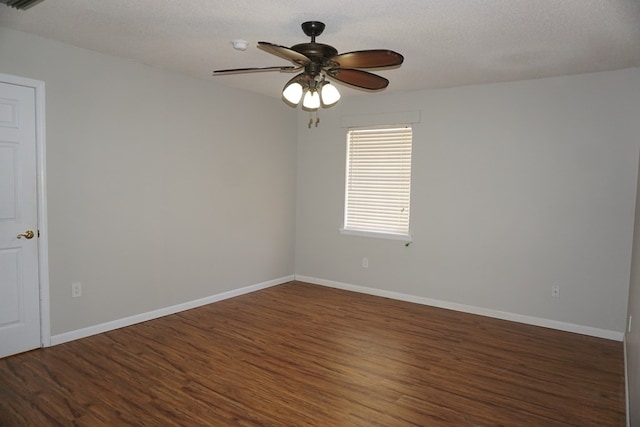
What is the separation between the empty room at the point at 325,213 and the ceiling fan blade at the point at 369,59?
0.02 meters

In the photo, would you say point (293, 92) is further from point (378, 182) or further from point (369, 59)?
point (378, 182)

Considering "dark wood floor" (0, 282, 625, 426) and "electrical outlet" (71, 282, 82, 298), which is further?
"electrical outlet" (71, 282, 82, 298)

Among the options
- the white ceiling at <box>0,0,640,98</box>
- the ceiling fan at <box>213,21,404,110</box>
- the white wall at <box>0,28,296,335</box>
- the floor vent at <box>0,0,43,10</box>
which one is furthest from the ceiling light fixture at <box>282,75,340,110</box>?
the white wall at <box>0,28,296,335</box>

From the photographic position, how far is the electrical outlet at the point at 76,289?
3.57 m

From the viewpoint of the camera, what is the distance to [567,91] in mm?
3990

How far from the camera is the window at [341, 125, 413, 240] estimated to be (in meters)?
5.02

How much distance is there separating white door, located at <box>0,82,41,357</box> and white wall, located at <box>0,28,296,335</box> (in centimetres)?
13

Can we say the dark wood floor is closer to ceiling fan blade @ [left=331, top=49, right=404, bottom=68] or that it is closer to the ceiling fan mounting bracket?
ceiling fan blade @ [left=331, top=49, right=404, bottom=68]

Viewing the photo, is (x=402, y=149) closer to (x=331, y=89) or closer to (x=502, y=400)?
(x=331, y=89)

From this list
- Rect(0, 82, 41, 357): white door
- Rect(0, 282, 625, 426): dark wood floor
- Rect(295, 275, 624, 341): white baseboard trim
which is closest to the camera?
Rect(0, 282, 625, 426): dark wood floor

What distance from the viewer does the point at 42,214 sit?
3.34m

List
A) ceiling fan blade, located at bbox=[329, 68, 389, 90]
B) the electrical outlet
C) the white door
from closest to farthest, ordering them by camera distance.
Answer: ceiling fan blade, located at bbox=[329, 68, 389, 90] < the white door < the electrical outlet

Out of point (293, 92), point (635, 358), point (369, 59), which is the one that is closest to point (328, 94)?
point (293, 92)

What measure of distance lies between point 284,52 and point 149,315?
3.01 m
